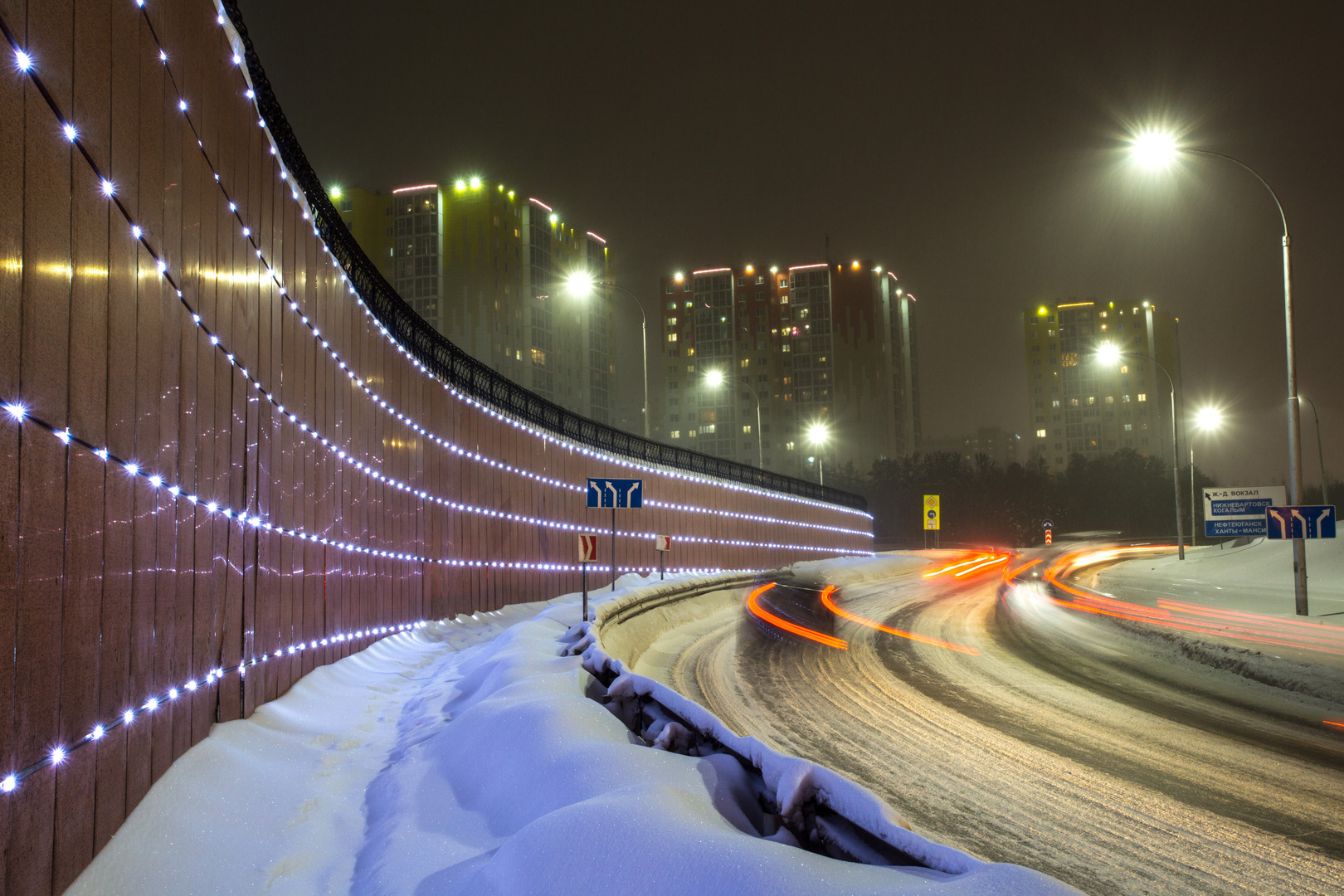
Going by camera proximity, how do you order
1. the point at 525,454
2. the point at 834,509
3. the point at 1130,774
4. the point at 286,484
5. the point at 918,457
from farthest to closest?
A: the point at 918,457
the point at 834,509
the point at 525,454
the point at 286,484
the point at 1130,774

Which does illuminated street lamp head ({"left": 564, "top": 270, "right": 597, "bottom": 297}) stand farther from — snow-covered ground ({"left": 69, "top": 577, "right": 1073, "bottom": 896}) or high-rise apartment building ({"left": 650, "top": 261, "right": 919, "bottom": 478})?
high-rise apartment building ({"left": 650, "top": 261, "right": 919, "bottom": 478})

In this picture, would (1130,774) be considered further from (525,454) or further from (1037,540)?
(1037,540)

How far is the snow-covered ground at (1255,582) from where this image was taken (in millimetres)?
19375

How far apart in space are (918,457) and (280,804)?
122m

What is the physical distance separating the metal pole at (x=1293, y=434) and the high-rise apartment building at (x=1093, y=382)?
150900mm

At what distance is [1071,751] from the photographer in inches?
342

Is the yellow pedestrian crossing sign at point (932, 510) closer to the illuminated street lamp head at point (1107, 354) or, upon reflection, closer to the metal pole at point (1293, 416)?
the illuminated street lamp head at point (1107, 354)

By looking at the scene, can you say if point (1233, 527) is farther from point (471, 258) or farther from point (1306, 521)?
point (471, 258)

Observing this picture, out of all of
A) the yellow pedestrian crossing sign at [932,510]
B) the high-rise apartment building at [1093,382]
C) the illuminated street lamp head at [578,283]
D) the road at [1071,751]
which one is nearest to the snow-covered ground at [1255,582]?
the road at [1071,751]

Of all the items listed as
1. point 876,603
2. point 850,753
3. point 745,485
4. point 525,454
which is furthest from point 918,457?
point 850,753

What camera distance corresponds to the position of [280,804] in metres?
6.09

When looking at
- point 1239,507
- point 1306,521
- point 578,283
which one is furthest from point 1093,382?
point 1306,521

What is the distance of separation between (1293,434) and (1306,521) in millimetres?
2041

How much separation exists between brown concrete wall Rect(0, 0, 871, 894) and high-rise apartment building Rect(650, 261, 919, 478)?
149156 mm
